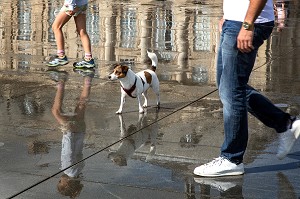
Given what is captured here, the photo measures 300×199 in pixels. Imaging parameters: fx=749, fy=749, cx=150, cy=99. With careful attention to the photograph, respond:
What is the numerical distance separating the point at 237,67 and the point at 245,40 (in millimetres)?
288

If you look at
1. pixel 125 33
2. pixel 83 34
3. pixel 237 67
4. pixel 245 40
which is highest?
pixel 245 40

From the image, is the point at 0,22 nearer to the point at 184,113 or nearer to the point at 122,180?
the point at 184,113

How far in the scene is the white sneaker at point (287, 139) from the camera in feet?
21.2

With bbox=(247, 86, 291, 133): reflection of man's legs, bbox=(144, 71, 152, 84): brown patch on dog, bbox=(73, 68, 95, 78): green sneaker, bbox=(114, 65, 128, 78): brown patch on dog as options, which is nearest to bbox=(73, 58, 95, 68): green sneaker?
bbox=(73, 68, 95, 78): green sneaker

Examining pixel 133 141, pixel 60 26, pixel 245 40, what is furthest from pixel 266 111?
pixel 60 26

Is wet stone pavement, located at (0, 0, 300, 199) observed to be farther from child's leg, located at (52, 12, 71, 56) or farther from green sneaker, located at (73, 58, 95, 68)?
child's leg, located at (52, 12, 71, 56)

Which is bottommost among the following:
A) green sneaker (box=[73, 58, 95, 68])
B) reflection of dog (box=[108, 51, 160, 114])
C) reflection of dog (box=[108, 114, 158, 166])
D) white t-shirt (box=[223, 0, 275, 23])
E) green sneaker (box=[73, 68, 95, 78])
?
reflection of dog (box=[108, 114, 158, 166])

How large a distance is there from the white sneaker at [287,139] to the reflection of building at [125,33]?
4.15m

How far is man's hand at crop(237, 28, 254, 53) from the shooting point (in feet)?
18.6

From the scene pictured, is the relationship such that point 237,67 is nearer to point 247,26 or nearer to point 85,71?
point 247,26

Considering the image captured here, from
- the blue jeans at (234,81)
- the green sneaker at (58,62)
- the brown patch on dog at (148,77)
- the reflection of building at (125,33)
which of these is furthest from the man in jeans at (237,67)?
the green sneaker at (58,62)

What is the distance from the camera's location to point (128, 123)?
8.02 meters

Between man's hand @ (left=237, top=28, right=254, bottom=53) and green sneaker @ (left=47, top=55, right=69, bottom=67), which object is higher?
man's hand @ (left=237, top=28, right=254, bottom=53)

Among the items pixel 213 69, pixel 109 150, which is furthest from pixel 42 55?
pixel 109 150
